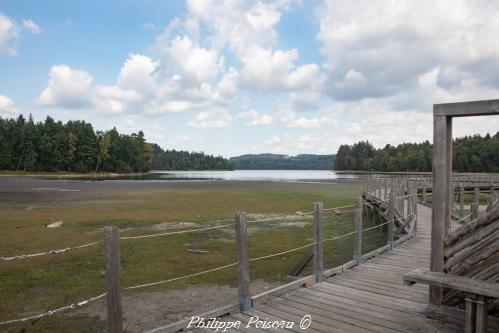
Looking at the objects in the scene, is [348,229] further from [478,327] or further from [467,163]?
[467,163]

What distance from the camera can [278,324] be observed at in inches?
198

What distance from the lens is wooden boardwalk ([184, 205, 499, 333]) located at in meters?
4.92

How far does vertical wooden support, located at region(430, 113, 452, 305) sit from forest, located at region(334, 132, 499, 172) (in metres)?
111

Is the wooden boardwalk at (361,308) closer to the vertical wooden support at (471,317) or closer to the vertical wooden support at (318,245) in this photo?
the vertical wooden support at (318,245)

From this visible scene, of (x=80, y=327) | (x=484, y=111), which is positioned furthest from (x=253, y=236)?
(x=484, y=111)

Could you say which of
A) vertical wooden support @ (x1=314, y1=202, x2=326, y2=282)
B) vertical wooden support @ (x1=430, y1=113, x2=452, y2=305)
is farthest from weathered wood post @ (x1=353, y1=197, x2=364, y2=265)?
vertical wooden support @ (x1=430, y1=113, x2=452, y2=305)

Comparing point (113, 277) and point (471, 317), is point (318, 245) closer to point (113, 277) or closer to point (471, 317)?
point (471, 317)

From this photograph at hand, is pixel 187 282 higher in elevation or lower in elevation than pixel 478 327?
lower

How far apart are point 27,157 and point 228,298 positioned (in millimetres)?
93774

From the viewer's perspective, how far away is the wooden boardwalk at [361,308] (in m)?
4.92

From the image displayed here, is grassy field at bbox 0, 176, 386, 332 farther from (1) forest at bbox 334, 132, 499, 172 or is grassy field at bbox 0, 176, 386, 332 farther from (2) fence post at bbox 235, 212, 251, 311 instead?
(1) forest at bbox 334, 132, 499, 172

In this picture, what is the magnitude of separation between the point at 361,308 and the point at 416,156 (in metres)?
136

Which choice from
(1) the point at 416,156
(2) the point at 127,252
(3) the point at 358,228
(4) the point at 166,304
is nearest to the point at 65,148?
(2) the point at 127,252

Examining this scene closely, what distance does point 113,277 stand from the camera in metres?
4.34
